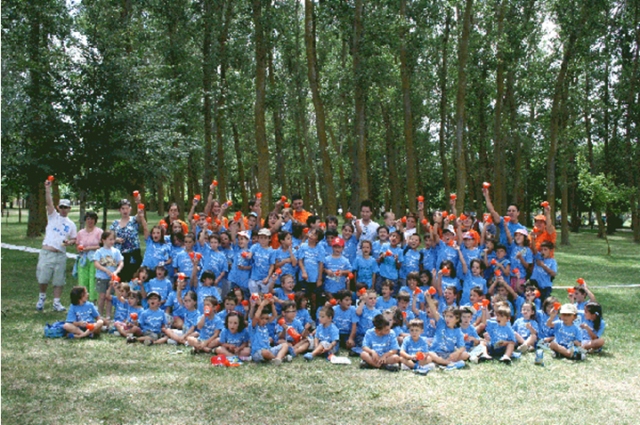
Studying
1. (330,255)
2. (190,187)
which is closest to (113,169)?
(330,255)

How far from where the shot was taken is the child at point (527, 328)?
8211 mm

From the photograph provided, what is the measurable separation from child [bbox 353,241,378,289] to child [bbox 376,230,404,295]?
0.52 feet

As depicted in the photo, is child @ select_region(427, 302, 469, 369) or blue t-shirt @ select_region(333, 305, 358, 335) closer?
child @ select_region(427, 302, 469, 369)

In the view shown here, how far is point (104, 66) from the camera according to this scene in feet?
50.6

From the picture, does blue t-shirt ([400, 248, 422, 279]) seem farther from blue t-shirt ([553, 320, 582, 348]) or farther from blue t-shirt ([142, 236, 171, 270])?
Result: blue t-shirt ([142, 236, 171, 270])

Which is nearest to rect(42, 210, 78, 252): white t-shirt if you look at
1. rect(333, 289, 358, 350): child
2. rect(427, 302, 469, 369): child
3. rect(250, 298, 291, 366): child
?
rect(250, 298, 291, 366): child

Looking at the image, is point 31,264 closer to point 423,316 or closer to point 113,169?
point 113,169

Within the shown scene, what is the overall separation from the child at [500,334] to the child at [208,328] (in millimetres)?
3449

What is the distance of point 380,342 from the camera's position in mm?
7656

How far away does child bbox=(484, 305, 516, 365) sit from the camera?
8008mm

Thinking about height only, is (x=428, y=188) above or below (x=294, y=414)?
above

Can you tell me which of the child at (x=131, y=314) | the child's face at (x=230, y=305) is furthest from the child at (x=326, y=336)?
the child at (x=131, y=314)

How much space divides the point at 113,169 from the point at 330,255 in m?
8.65

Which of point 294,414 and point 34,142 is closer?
point 294,414
